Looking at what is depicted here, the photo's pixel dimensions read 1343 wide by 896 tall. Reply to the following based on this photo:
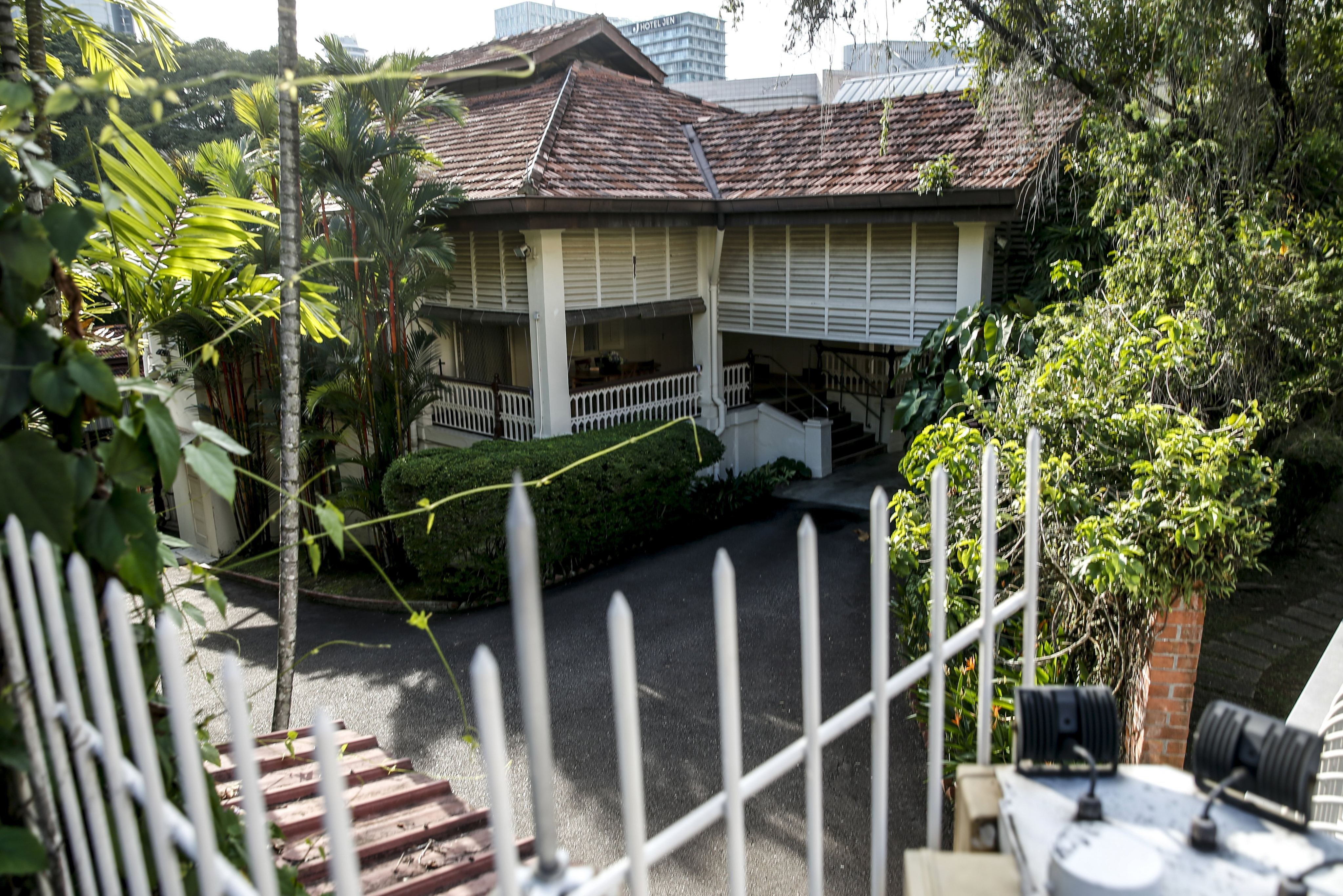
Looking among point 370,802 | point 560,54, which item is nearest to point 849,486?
point 560,54

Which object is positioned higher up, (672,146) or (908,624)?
(672,146)

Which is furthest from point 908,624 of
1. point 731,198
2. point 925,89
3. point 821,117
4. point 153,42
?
point 925,89

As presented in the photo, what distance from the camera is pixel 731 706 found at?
1.42 metres

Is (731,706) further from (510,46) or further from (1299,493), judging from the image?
(510,46)

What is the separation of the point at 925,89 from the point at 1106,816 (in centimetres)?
2001

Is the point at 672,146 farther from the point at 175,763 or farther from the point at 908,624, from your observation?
the point at 175,763

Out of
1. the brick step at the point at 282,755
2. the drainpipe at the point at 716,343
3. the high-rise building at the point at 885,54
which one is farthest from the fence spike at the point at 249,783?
the drainpipe at the point at 716,343

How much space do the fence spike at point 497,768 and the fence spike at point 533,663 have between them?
0.03 m

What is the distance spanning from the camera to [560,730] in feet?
23.7

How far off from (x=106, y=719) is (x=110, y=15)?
22.8 m

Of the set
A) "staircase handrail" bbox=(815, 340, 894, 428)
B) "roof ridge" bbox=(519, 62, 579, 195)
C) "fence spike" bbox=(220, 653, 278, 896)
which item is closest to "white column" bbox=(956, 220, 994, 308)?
"staircase handrail" bbox=(815, 340, 894, 428)

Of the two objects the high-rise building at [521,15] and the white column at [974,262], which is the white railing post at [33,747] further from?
the high-rise building at [521,15]

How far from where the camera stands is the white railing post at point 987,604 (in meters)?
1.96

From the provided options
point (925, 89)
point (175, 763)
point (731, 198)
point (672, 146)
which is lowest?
point (175, 763)
